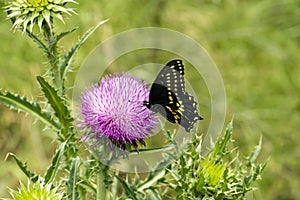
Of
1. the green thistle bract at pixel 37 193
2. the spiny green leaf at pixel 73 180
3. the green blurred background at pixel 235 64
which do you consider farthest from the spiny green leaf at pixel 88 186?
the green blurred background at pixel 235 64

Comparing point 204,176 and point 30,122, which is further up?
point 30,122

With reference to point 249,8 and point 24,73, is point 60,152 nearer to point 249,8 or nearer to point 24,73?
point 24,73

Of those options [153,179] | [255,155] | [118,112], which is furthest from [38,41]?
[255,155]

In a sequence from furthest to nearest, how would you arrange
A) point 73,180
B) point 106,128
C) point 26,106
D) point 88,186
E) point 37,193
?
point 26,106, point 88,186, point 106,128, point 73,180, point 37,193

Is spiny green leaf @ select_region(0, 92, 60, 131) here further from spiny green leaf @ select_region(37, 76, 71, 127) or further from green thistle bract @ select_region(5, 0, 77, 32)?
green thistle bract @ select_region(5, 0, 77, 32)

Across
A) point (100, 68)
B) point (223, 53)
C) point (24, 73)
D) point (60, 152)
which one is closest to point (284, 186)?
point (223, 53)

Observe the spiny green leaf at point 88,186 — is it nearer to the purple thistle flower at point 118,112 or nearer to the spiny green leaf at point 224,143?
the purple thistle flower at point 118,112

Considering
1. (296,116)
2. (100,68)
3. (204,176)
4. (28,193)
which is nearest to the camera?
(28,193)

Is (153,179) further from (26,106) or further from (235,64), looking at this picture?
(235,64)
